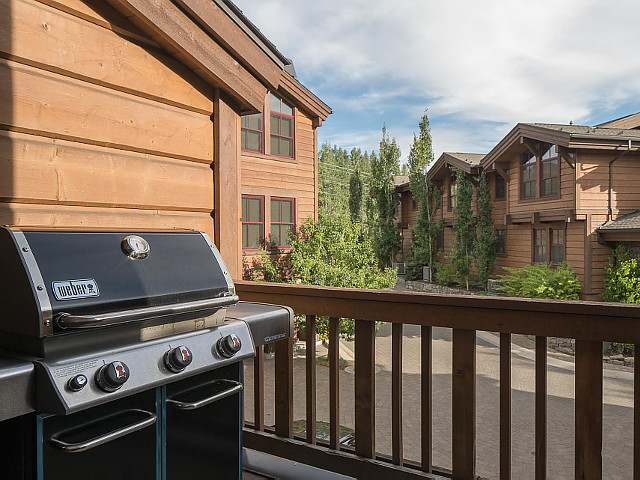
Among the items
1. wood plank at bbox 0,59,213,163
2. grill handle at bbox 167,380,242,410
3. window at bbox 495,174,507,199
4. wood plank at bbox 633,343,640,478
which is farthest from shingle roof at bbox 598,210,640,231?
grill handle at bbox 167,380,242,410

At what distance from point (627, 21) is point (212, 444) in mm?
24109

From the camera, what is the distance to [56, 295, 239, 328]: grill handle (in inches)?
43.1

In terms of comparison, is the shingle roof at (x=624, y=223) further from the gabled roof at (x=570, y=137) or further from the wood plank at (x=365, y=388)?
the wood plank at (x=365, y=388)

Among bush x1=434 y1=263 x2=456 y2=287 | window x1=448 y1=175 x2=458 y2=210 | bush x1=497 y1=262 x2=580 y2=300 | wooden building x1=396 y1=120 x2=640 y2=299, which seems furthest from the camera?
window x1=448 y1=175 x2=458 y2=210

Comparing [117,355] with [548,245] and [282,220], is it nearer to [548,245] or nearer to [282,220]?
[282,220]

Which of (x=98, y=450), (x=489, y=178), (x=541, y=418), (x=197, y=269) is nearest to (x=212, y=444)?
(x=98, y=450)

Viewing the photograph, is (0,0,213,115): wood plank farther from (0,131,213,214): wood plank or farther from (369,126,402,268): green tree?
(369,126,402,268): green tree

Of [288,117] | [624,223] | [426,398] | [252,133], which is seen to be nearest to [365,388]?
[426,398]

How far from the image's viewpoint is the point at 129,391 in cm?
119

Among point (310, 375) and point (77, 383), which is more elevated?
point (77, 383)

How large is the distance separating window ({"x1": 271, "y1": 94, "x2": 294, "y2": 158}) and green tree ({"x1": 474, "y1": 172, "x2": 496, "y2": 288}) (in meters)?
6.43

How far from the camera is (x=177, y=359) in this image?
1316 millimetres

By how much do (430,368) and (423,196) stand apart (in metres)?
14.7

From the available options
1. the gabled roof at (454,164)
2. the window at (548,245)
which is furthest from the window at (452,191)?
the window at (548,245)
